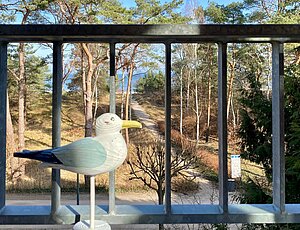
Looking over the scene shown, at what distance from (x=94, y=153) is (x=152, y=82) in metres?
6.44

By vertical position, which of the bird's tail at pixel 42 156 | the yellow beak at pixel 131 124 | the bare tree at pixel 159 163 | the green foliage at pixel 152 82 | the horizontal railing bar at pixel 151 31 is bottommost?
the bare tree at pixel 159 163

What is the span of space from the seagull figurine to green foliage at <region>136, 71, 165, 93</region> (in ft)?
20.6

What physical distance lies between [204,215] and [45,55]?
6.73m

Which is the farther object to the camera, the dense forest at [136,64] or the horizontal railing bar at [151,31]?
the dense forest at [136,64]

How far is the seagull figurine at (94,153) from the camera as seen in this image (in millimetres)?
791

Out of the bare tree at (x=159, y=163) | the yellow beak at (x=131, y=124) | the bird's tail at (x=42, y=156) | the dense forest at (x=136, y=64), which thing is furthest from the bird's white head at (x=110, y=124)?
the dense forest at (x=136, y=64)

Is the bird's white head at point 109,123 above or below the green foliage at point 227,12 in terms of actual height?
below

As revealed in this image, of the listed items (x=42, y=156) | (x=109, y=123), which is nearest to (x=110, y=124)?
(x=109, y=123)

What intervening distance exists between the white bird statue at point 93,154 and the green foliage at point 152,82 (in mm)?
6274

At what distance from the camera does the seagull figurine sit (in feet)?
2.59

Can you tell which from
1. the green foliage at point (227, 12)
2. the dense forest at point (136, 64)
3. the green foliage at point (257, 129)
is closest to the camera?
the green foliage at point (257, 129)

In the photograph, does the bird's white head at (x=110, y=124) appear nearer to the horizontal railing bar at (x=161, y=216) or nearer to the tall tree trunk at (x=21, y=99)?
the horizontal railing bar at (x=161, y=216)

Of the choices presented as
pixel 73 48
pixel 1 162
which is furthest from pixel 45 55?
pixel 1 162

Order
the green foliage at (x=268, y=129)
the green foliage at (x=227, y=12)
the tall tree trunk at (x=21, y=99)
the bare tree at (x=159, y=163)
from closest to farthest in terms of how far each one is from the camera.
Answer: the green foliage at (x=268, y=129) < the bare tree at (x=159, y=163) < the tall tree trunk at (x=21, y=99) < the green foliage at (x=227, y=12)
